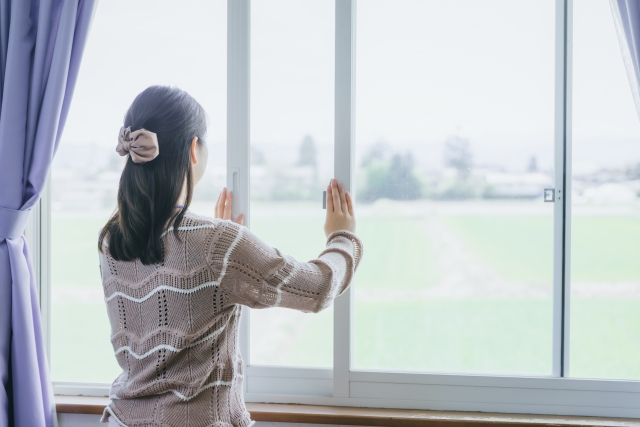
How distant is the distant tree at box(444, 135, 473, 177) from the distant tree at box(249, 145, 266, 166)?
→ 585 millimetres

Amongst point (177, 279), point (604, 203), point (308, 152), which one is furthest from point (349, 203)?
point (604, 203)

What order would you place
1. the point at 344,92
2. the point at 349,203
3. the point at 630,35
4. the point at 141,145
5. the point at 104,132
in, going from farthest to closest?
the point at 104,132 < the point at 344,92 < the point at 349,203 < the point at 630,35 < the point at 141,145

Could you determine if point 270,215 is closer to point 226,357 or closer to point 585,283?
point 226,357

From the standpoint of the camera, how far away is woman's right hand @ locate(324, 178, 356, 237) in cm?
136

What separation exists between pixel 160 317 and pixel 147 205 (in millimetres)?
232

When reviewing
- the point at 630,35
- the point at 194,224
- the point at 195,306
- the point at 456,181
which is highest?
the point at 630,35

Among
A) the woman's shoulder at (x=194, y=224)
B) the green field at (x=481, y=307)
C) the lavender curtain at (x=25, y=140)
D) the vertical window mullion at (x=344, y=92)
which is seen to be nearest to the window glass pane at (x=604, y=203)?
the green field at (x=481, y=307)

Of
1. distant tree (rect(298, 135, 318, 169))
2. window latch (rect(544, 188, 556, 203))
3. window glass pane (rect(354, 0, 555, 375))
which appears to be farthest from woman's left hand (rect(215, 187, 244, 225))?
window latch (rect(544, 188, 556, 203))

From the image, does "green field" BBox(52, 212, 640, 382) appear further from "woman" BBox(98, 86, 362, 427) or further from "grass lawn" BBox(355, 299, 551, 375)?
"woman" BBox(98, 86, 362, 427)

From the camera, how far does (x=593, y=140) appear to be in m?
1.51

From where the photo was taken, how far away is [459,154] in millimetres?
1559

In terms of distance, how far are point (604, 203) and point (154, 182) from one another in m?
1.31

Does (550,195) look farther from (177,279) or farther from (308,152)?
Answer: (177,279)

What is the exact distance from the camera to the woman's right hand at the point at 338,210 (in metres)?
1.36
